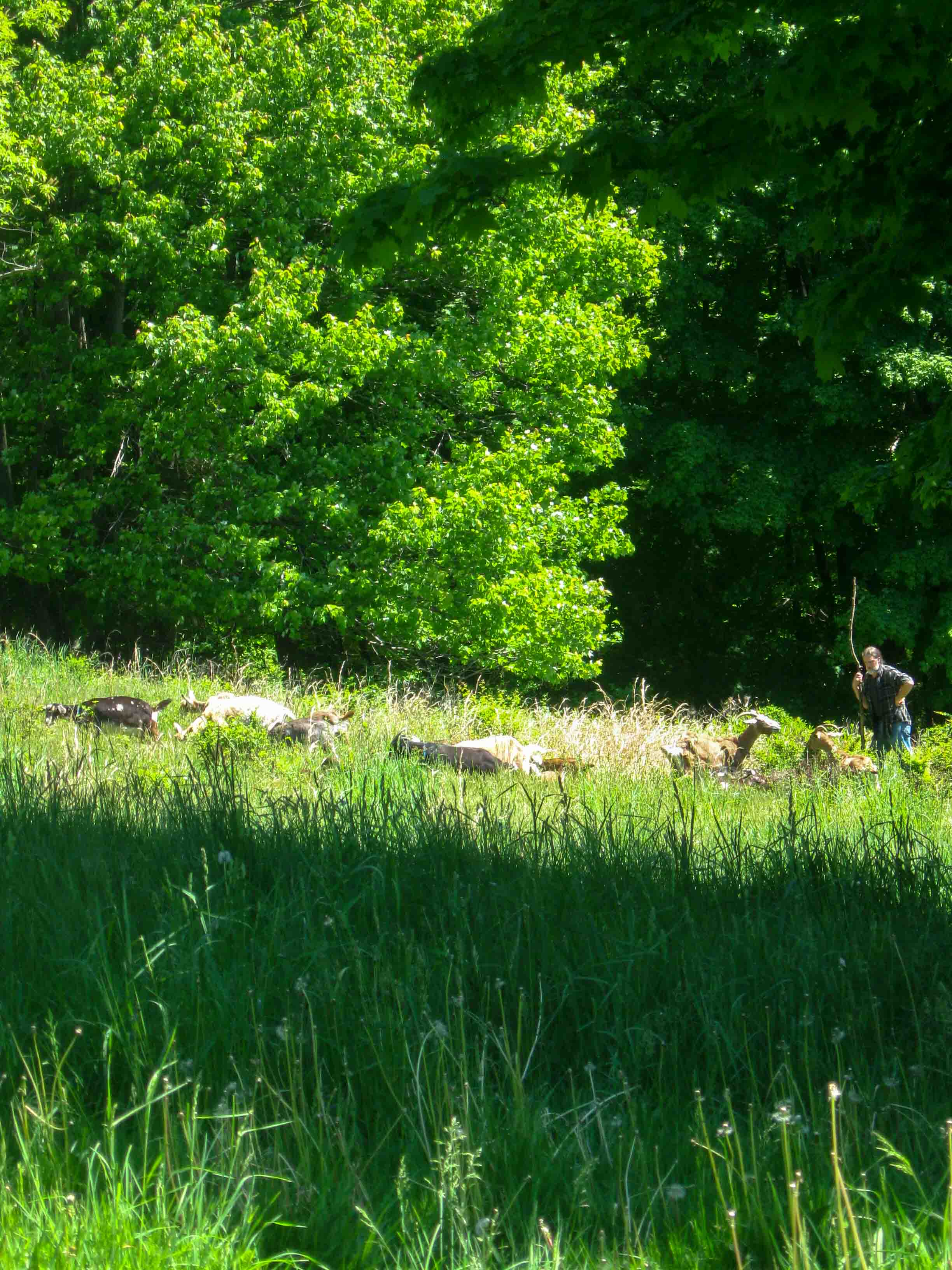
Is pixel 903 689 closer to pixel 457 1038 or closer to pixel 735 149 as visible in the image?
pixel 735 149

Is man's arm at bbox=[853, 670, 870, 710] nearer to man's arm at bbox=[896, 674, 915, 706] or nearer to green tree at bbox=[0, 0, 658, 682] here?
man's arm at bbox=[896, 674, 915, 706]

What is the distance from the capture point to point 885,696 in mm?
13555

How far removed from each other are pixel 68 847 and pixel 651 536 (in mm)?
25470

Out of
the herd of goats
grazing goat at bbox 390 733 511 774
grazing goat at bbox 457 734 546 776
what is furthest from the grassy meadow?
grazing goat at bbox 457 734 546 776

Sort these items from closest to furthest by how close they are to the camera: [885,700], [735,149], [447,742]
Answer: [735,149] → [447,742] → [885,700]

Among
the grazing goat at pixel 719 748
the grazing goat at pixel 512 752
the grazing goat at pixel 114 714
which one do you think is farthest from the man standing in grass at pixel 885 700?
the grazing goat at pixel 114 714

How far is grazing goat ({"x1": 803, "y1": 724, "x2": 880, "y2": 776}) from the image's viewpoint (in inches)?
407

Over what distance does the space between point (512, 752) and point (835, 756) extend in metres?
2.78

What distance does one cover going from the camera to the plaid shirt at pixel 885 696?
13.5 m

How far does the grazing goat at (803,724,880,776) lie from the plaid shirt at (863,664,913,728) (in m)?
1.24

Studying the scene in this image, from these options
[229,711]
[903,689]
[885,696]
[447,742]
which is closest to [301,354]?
[447,742]

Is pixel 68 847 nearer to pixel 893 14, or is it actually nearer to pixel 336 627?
pixel 893 14

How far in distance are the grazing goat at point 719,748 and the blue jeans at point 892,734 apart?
1.63 meters

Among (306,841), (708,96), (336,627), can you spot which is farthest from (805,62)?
(708,96)
